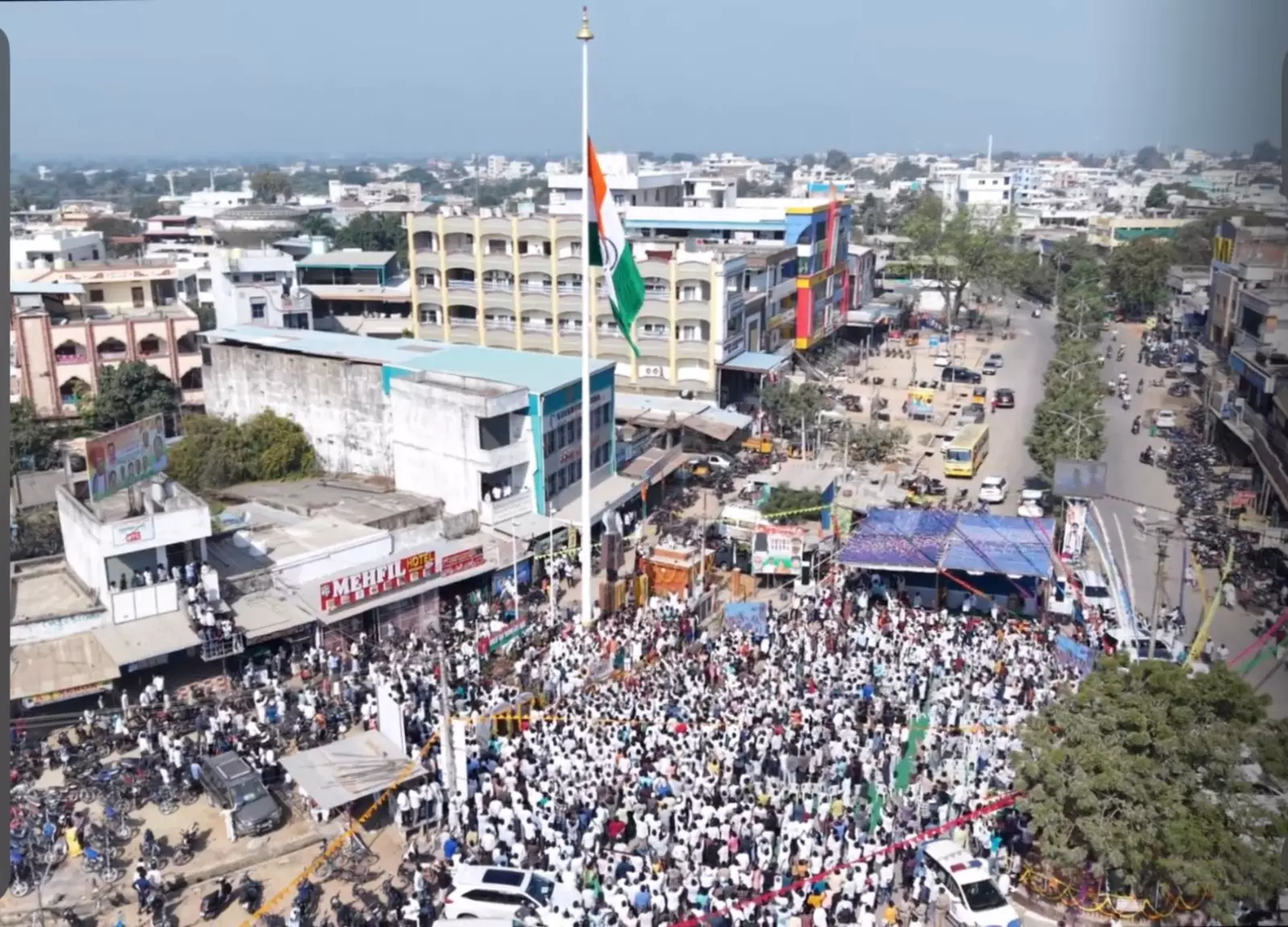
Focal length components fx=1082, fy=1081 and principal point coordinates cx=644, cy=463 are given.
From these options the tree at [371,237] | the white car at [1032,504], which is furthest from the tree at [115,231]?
the white car at [1032,504]

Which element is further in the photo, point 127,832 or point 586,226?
point 586,226

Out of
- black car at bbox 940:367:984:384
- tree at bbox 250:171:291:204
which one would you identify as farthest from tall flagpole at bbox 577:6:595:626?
tree at bbox 250:171:291:204

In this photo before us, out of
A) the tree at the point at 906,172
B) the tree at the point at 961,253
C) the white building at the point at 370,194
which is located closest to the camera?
the tree at the point at 961,253

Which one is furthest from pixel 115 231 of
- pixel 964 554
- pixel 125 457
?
pixel 964 554

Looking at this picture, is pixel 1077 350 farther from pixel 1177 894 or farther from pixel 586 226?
pixel 1177 894

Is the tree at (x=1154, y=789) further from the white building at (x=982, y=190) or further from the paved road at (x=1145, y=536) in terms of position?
the white building at (x=982, y=190)

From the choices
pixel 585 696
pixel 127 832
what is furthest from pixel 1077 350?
pixel 127 832
